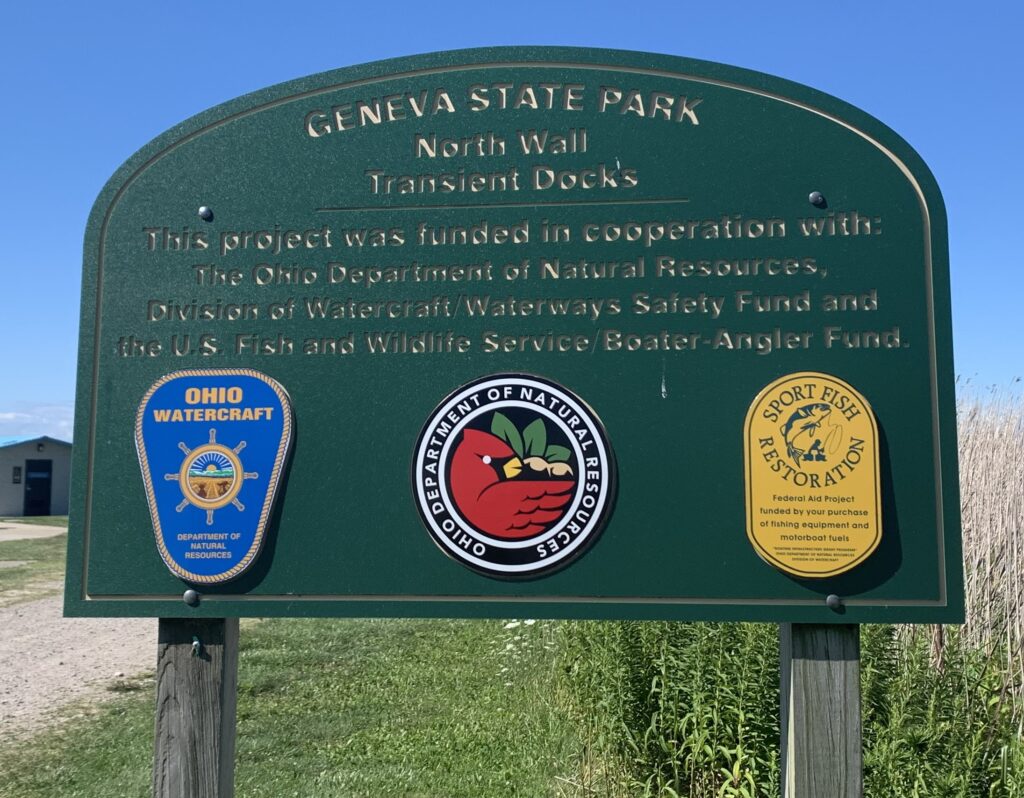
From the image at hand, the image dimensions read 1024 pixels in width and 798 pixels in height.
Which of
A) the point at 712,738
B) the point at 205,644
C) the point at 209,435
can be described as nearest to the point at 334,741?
the point at 712,738

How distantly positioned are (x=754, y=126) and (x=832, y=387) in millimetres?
819

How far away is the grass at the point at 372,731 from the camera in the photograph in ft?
15.2

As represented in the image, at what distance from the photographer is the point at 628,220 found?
2.41 m

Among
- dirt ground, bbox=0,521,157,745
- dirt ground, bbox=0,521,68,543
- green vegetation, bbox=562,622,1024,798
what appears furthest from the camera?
dirt ground, bbox=0,521,68,543

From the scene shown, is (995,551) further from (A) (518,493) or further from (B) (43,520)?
(B) (43,520)

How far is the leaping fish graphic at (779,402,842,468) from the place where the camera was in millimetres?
2264

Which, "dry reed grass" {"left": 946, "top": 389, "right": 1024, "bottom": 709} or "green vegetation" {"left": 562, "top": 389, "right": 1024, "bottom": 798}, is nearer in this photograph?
"green vegetation" {"left": 562, "top": 389, "right": 1024, "bottom": 798}

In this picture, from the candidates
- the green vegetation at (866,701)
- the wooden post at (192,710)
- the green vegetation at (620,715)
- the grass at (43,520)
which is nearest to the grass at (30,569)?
the green vegetation at (620,715)

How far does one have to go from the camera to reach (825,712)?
2.29 meters

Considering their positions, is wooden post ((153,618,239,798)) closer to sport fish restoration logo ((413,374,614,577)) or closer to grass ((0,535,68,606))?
sport fish restoration logo ((413,374,614,577))

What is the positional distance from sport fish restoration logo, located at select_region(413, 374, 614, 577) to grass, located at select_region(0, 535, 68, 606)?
9573mm

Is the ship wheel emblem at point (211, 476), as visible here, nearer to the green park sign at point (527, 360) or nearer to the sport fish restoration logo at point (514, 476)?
the green park sign at point (527, 360)

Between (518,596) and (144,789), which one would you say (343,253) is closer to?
(518,596)

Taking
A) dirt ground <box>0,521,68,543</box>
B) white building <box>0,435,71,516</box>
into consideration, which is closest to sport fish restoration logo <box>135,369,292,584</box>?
dirt ground <box>0,521,68,543</box>
